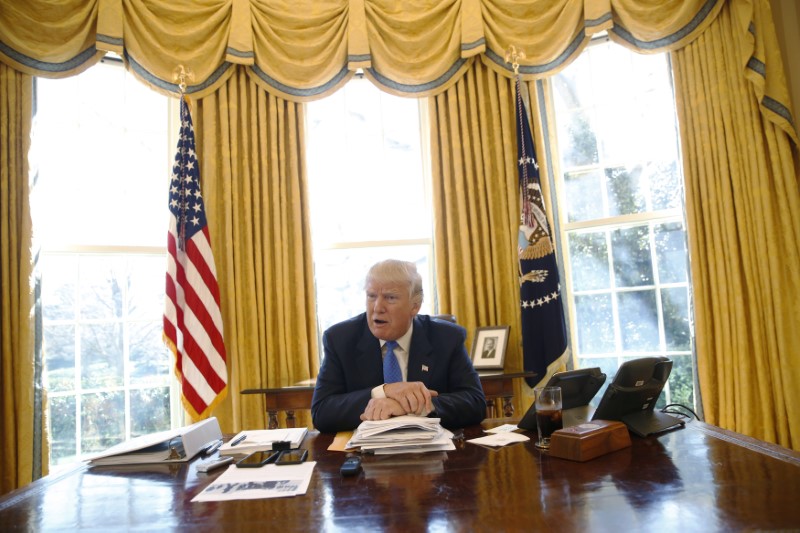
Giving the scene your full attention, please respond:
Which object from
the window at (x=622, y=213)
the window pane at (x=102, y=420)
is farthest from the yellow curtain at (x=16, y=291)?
the window at (x=622, y=213)

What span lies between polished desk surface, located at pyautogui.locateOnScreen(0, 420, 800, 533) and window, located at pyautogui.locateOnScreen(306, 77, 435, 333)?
241 cm

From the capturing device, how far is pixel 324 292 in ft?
12.3

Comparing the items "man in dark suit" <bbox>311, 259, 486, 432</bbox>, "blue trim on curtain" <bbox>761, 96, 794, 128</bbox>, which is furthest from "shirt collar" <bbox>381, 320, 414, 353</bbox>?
"blue trim on curtain" <bbox>761, 96, 794, 128</bbox>

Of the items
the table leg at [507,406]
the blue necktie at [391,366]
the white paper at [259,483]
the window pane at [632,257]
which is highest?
the window pane at [632,257]

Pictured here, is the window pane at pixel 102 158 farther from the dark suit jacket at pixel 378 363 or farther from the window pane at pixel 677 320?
the window pane at pixel 677 320

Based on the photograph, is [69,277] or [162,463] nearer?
[162,463]

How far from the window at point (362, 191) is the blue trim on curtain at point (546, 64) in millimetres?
608

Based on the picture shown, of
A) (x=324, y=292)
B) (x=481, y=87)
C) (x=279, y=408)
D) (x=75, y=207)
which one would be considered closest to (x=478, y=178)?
(x=481, y=87)

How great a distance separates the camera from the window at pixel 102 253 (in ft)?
10.6

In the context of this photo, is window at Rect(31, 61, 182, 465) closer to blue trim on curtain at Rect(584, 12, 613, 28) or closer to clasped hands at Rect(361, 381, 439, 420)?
clasped hands at Rect(361, 381, 439, 420)

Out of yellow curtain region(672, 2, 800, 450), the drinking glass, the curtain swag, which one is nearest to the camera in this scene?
the drinking glass

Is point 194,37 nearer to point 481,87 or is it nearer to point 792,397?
point 481,87

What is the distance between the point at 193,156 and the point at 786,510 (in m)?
3.24

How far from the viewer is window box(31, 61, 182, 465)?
127 inches
